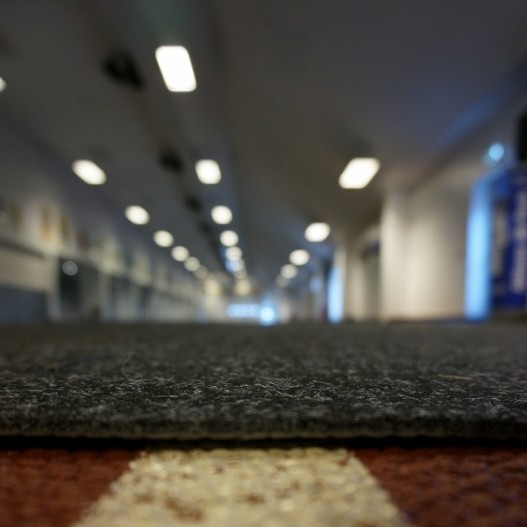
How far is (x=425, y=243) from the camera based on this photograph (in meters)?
6.14

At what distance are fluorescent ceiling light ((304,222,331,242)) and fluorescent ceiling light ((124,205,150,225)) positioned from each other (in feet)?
13.9

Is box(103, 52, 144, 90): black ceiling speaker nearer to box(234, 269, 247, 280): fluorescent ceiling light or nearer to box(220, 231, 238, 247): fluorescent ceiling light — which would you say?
box(220, 231, 238, 247): fluorescent ceiling light

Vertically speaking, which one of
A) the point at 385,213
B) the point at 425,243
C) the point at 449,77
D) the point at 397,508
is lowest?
the point at 397,508

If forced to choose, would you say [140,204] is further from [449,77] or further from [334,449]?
[334,449]

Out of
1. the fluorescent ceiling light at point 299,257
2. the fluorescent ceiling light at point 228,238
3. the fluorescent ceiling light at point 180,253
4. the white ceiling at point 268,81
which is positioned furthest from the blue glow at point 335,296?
the fluorescent ceiling light at point 180,253

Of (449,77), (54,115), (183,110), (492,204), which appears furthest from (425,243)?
(54,115)

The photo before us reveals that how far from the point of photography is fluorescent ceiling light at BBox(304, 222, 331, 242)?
901 centimetres

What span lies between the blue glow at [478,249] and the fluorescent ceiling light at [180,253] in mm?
10605

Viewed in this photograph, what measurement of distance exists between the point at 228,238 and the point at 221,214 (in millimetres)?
2927

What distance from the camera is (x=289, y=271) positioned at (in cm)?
1817

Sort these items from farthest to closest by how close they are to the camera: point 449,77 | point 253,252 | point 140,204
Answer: point 253,252 < point 140,204 < point 449,77

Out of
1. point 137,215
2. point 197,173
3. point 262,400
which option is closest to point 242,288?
point 137,215

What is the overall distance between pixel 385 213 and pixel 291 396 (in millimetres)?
6696

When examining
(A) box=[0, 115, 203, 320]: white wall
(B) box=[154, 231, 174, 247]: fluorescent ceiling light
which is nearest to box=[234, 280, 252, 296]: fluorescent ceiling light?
(B) box=[154, 231, 174, 247]: fluorescent ceiling light
